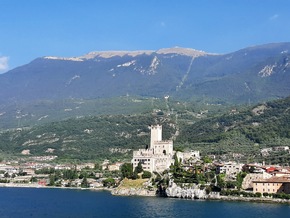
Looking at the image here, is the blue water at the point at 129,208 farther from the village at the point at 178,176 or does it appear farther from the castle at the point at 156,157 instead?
the castle at the point at 156,157

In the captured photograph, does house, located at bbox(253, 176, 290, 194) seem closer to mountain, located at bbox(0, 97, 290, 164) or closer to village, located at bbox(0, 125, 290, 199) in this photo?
village, located at bbox(0, 125, 290, 199)

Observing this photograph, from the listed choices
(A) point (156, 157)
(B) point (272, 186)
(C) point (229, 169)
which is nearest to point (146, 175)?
(A) point (156, 157)

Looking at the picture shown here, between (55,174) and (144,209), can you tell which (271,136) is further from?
(144,209)

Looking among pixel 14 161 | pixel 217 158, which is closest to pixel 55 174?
pixel 217 158

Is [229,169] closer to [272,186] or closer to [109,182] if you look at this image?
[272,186]

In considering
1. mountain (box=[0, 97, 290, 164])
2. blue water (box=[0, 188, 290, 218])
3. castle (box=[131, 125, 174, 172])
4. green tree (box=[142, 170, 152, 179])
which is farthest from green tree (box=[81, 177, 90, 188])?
mountain (box=[0, 97, 290, 164])

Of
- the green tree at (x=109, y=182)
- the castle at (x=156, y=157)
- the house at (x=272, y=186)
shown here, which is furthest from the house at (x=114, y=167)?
the house at (x=272, y=186)
